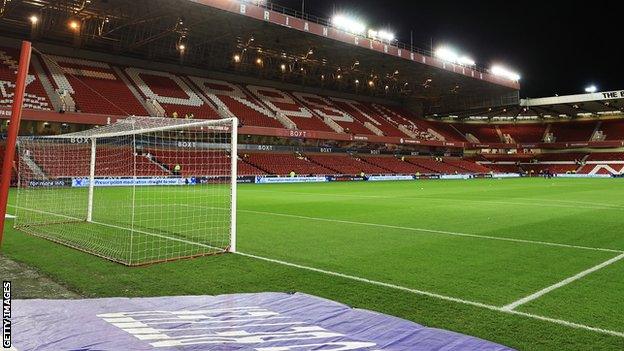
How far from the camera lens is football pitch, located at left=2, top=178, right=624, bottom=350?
4887mm

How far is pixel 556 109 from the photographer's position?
217 ft

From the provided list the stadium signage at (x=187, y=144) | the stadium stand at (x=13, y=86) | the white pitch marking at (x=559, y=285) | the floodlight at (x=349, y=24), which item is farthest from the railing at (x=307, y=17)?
the white pitch marking at (x=559, y=285)

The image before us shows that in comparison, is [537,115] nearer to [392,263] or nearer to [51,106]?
[51,106]

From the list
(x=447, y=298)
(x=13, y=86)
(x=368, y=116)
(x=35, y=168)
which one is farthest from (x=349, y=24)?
(x=447, y=298)

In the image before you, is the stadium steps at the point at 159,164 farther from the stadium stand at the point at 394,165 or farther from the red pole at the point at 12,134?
the stadium stand at the point at 394,165

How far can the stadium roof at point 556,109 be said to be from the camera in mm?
56812

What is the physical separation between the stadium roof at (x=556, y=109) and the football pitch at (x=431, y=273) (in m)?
52.1

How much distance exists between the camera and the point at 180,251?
865 centimetres

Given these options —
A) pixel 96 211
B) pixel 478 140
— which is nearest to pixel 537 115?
pixel 478 140

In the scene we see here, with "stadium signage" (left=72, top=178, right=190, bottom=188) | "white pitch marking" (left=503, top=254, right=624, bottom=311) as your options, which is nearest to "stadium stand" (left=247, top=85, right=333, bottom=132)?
"stadium signage" (left=72, top=178, right=190, bottom=188)

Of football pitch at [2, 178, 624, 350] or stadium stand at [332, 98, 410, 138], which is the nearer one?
football pitch at [2, 178, 624, 350]

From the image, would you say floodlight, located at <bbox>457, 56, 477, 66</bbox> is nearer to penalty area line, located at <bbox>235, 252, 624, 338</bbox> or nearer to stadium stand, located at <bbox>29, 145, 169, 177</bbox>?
stadium stand, located at <bbox>29, 145, 169, 177</bbox>

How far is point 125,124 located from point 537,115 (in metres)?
73.5

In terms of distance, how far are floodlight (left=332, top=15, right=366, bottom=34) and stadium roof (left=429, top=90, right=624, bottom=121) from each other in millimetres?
27444
